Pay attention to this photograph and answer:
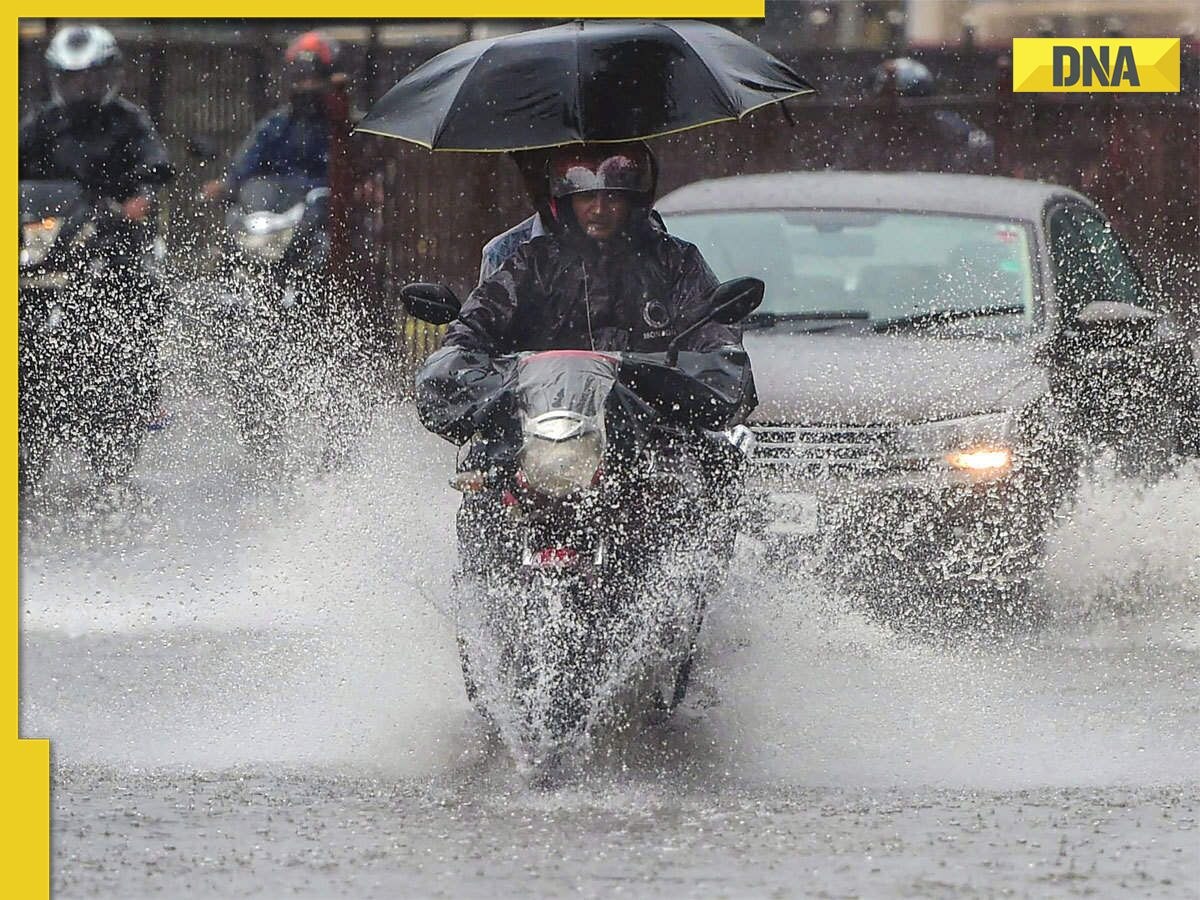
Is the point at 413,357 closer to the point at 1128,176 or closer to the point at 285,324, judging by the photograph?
the point at 285,324

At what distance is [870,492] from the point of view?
27.0 ft

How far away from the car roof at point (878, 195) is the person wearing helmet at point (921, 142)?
551 centimetres

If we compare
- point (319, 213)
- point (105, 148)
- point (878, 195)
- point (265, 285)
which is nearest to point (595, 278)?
point (878, 195)

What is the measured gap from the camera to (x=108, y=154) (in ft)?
35.7

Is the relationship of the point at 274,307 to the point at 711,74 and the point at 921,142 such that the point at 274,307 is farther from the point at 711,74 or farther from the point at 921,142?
the point at 711,74

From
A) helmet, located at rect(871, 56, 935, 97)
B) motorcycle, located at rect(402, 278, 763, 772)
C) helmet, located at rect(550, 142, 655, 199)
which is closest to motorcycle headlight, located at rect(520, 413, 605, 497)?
motorcycle, located at rect(402, 278, 763, 772)

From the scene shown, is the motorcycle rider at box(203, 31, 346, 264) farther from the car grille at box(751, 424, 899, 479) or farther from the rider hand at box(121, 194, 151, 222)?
the car grille at box(751, 424, 899, 479)

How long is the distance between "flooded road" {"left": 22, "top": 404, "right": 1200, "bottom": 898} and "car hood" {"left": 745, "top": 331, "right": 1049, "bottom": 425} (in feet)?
2.07

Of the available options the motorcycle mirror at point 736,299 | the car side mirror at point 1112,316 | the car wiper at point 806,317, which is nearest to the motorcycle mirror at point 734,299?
the motorcycle mirror at point 736,299

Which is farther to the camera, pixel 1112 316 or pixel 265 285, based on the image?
pixel 265 285

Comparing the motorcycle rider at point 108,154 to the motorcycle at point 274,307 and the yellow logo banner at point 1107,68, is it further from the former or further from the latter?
the yellow logo banner at point 1107,68

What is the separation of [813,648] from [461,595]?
178 centimetres

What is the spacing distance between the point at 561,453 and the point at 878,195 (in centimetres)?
437

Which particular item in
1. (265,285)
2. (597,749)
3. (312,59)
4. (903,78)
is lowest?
(597,749)
